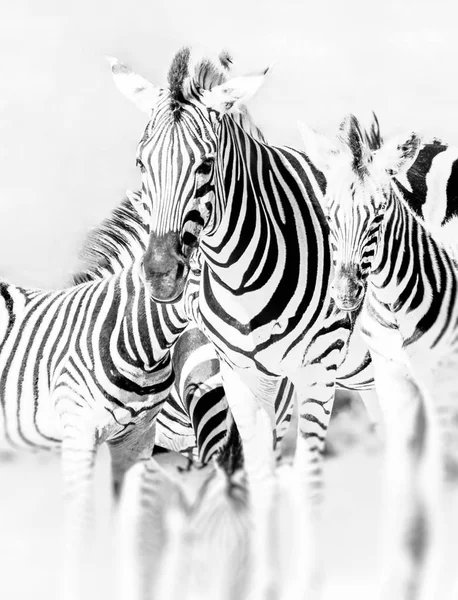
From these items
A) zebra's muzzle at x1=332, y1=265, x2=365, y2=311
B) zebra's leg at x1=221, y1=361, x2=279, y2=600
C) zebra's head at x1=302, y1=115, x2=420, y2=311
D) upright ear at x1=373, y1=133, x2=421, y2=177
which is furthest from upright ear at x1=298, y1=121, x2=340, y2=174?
zebra's leg at x1=221, y1=361, x2=279, y2=600

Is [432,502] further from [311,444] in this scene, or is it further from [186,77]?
[186,77]

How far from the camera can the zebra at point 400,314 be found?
1269mm

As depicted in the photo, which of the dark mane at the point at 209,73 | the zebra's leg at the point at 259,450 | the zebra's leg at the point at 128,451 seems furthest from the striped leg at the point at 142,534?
the dark mane at the point at 209,73

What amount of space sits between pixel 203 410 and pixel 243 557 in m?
0.70

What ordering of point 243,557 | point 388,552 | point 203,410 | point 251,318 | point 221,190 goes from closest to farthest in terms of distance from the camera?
point 388,552
point 243,557
point 221,190
point 251,318
point 203,410

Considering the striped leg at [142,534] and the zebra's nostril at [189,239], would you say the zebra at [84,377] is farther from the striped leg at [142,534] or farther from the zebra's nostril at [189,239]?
the zebra's nostril at [189,239]

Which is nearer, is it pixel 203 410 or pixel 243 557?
pixel 243 557

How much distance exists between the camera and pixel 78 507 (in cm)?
226

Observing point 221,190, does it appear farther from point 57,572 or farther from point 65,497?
point 57,572

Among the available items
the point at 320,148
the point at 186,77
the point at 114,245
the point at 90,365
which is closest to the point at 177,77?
the point at 186,77

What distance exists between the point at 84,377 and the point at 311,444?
0.67 metres

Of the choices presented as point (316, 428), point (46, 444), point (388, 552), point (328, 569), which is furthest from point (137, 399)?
point (388, 552)

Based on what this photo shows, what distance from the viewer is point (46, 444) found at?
2396 mm

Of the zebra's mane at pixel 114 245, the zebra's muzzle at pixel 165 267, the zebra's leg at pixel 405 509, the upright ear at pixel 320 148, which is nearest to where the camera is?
the zebra's leg at pixel 405 509
